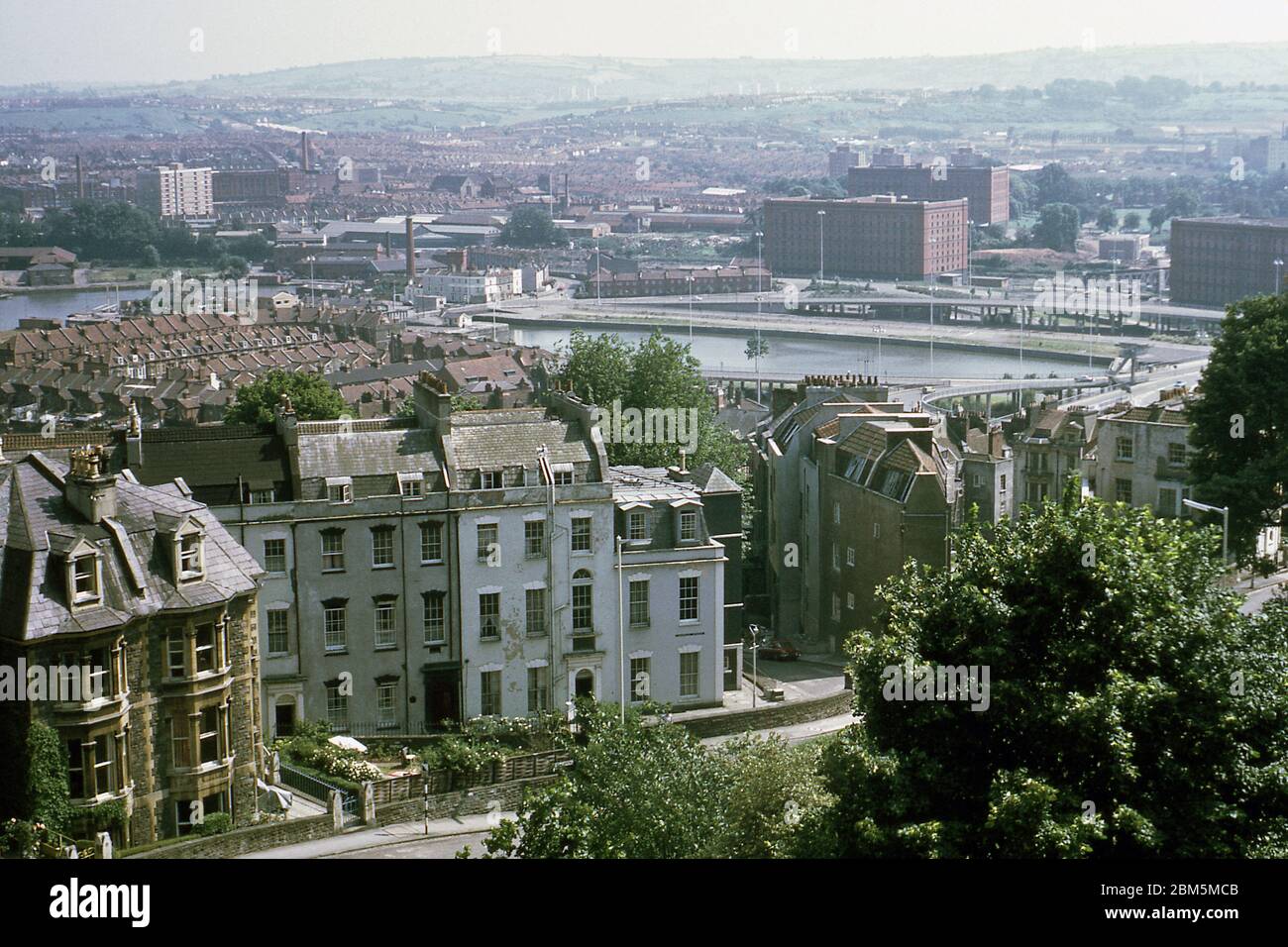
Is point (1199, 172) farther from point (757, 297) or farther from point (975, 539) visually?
point (975, 539)

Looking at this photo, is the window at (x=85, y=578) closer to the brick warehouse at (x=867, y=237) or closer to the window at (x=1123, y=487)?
the window at (x=1123, y=487)

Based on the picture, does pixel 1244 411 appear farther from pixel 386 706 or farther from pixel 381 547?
pixel 386 706

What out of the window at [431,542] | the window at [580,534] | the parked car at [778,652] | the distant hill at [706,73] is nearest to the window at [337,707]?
the window at [431,542]

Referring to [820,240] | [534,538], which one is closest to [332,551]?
[534,538]

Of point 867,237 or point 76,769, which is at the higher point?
point 867,237

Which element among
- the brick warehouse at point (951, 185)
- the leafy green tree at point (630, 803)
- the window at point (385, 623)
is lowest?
the window at point (385, 623)

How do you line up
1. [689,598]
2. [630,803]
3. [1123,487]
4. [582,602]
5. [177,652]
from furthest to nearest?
[1123,487]
[689,598]
[582,602]
[177,652]
[630,803]
